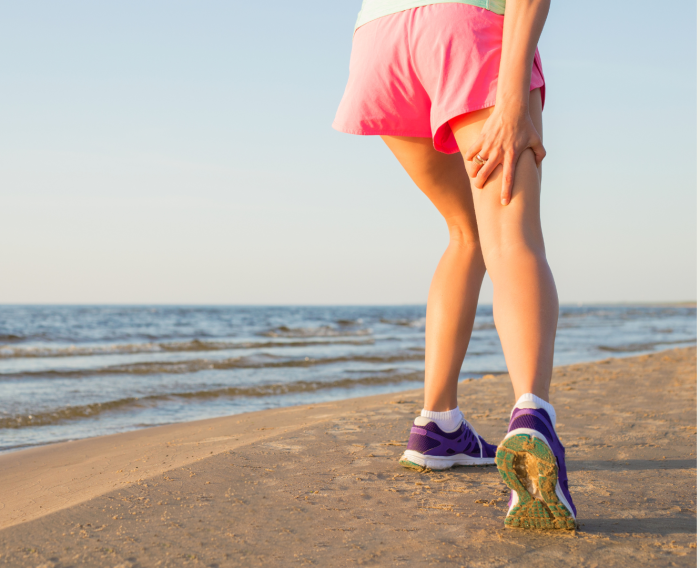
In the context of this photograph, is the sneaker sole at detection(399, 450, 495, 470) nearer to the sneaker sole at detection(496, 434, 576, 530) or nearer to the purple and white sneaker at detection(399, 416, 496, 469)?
the purple and white sneaker at detection(399, 416, 496, 469)

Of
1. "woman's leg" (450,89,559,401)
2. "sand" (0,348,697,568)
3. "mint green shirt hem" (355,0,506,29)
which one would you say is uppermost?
"mint green shirt hem" (355,0,506,29)

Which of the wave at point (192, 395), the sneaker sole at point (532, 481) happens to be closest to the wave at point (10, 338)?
the wave at point (192, 395)

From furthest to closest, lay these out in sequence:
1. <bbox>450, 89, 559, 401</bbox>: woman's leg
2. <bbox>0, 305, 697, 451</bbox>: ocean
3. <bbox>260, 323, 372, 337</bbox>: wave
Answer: <bbox>260, 323, 372, 337</bbox>: wave < <bbox>0, 305, 697, 451</bbox>: ocean < <bbox>450, 89, 559, 401</bbox>: woman's leg

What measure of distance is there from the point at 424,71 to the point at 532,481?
37.3 inches

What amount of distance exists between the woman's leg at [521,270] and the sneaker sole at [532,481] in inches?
4.8

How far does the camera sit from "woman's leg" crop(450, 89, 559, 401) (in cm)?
115

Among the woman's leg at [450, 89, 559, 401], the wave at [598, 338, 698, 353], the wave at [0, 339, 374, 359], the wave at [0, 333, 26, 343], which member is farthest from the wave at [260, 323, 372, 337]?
the woman's leg at [450, 89, 559, 401]

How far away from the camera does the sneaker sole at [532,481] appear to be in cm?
104

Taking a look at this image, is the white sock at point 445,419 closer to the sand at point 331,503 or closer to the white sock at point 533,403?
the sand at point 331,503

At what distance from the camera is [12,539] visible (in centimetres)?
114

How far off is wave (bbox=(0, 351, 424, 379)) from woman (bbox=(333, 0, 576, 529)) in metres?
5.05

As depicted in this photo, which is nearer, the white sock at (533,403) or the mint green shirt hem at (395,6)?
the white sock at (533,403)

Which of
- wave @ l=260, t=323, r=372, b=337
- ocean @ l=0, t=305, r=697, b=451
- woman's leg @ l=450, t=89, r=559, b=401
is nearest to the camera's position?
woman's leg @ l=450, t=89, r=559, b=401

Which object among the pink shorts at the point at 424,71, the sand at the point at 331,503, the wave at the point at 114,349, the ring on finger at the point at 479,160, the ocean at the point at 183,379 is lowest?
A: the wave at the point at 114,349
